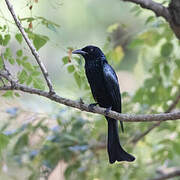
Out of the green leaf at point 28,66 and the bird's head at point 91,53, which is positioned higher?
the green leaf at point 28,66

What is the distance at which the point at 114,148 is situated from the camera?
351 cm

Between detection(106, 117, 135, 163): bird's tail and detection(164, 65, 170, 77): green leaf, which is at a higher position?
detection(164, 65, 170, 77): green leaf

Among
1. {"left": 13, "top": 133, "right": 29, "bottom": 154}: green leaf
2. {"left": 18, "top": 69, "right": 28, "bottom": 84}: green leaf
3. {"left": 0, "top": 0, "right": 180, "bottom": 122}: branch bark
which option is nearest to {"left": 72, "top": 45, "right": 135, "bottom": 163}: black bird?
{"left": 0, "top": 0, "right": 180, "bottom": 122}: branch bark

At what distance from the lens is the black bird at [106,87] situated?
3.51m

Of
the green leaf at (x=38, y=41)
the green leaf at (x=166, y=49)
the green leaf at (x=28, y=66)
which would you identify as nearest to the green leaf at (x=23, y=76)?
the green leaf at (x=28, y=66)

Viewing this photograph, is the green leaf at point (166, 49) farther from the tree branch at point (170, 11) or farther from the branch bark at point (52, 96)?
the branch bark at point (52, 96)

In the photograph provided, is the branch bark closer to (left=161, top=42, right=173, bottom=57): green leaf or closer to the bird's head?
the bird's head

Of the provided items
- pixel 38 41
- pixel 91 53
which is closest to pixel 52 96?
pixel 38 41

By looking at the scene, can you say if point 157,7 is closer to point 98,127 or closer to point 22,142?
point 98,127

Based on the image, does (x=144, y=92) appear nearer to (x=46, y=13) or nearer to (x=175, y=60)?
(x=175, y=60)

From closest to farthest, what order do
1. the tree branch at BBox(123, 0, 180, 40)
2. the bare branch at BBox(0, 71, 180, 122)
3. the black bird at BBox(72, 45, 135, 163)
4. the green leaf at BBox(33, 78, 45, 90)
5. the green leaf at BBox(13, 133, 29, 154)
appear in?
the bare branch at BBox(0, 71, 180, 122) → the green leaf at BBox(33, 78, 45, 90) → the tree branch at BBox(123, 0, 180, 40) → the black bird at BBox(72, 45, 135, 163) → the green leaf at BBox(13, 133, 29, 154)

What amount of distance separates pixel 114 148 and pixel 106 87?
0.54 m

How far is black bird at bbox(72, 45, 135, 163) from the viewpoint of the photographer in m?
3.51

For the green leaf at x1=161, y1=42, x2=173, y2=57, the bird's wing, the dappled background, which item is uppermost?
the bird's wing
